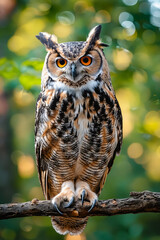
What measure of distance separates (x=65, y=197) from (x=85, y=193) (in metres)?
0.18

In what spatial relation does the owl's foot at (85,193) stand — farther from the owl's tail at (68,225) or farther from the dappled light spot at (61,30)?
the dappled light spot at (61,30)

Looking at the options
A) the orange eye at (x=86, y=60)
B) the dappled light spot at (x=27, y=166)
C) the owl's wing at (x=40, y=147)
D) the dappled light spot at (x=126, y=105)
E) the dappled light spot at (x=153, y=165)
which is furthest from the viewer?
the dappled light spot at (x=27, y=166)

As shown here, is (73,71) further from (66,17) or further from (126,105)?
(126,105)

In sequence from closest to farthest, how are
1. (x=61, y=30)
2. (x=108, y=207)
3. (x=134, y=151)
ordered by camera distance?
(x=108, y=207) < (x=61, y=30) < (x=134, y=151)

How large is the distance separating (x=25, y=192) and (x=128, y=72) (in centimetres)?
289

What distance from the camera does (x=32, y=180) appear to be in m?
5.29

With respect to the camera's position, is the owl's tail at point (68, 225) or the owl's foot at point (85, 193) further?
the owl's tail at point (68, 225)

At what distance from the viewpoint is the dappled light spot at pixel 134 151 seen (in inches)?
190

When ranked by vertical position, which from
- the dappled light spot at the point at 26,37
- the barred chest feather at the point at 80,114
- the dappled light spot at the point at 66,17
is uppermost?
the dappled light spot at the point at 66,17

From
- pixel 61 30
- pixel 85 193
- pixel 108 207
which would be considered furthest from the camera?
pixel 61 30

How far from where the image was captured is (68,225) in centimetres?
298

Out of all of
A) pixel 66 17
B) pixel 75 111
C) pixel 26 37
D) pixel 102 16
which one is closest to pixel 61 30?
pixel 26 37

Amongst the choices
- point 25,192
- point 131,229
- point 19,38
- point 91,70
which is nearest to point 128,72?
point 91,70

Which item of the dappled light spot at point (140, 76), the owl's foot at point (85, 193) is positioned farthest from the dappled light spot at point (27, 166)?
the dappled light spot at point (140, 76)
